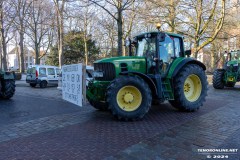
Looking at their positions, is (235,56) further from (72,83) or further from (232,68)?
(72,83)

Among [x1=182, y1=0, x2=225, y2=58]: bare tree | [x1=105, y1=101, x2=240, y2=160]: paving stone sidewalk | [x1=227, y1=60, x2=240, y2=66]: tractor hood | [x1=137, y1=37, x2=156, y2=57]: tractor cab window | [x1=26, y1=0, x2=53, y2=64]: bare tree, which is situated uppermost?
[x1=26, y1=0, x2=53, y2=64]: bare tree

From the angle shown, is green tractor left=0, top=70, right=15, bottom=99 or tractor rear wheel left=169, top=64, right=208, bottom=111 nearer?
tractor rear wheel left=169, top=64, right=208, bottom=111

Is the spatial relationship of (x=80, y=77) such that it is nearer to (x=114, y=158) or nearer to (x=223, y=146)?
(x=114, y=158)

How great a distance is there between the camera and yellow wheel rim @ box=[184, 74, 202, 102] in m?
7.62

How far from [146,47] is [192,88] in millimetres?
2170

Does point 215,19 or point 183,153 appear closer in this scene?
point 183,153

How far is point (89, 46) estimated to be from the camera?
3105 centimetres

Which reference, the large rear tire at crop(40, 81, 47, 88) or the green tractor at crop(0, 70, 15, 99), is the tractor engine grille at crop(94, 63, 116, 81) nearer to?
the green tractor at crop(0, 70, 15, 99)

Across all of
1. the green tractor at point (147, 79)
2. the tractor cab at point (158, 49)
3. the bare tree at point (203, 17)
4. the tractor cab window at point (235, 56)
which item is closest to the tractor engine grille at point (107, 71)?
the green tractor at point (147, 79)

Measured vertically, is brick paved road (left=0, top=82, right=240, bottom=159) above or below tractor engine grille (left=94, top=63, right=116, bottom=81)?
below

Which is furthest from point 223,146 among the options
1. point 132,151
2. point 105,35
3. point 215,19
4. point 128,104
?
point 105,35

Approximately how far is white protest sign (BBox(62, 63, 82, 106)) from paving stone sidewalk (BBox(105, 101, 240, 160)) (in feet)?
7.08

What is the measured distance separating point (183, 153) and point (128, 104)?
245cm

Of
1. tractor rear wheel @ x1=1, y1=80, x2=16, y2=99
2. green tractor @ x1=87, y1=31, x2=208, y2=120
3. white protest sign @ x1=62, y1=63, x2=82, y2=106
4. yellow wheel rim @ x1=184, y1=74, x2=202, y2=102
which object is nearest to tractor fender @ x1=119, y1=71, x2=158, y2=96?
green tractor @ x1=87, y1=31, x2=208, y2=120
